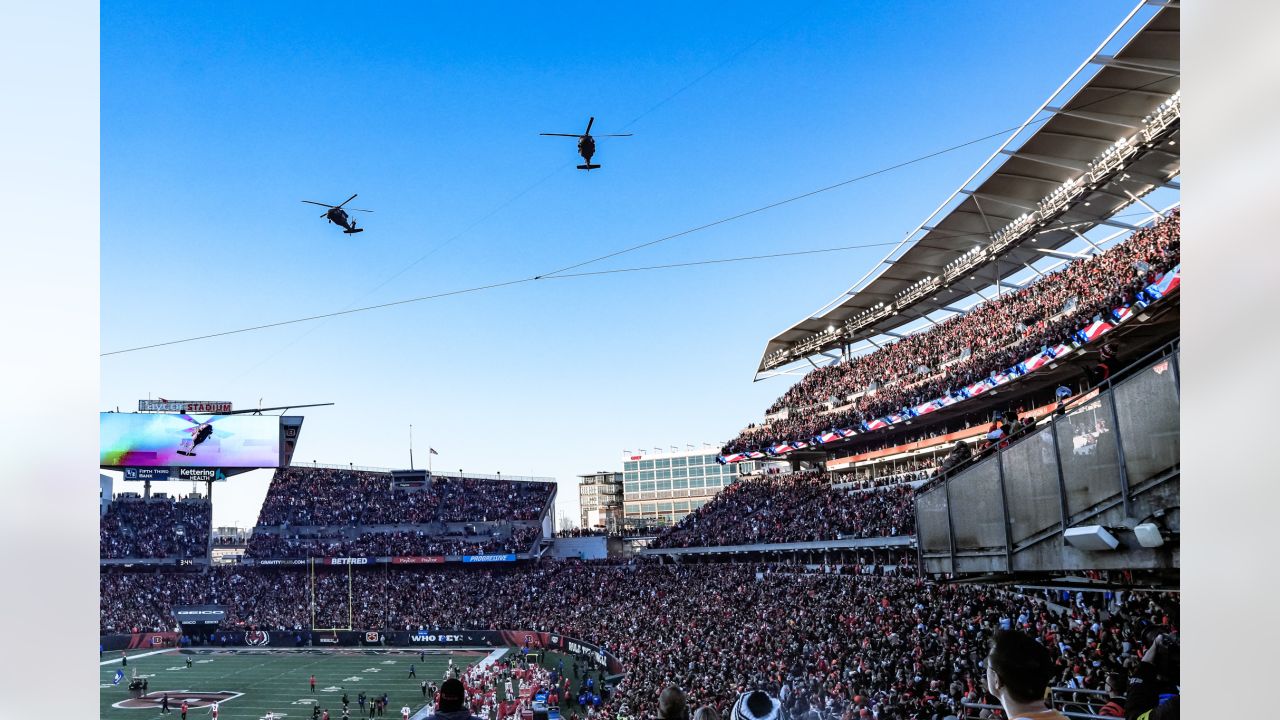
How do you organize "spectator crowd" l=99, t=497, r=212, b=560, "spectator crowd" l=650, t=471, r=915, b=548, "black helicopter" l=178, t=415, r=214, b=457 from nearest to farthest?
"spectator crowd" l=650, t=471, r=915, b=548 < "black helicopter" l=178, t=415, r=214, b=457 < "spectator crowd" l=99, t=497, r=212, b=560

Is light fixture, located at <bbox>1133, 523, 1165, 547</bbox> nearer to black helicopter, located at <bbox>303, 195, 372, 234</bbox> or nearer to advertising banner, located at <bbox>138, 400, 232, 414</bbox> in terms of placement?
black helicopter, located at <bbox>303, 195, 372, 234</bbox>

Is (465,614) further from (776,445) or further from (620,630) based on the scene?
(776,445)

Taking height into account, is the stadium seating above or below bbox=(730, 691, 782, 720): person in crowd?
below

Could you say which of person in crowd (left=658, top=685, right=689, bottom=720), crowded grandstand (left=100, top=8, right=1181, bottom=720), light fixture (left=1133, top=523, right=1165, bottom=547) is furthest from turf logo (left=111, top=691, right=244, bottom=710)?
person in crowd (left=658, top=685, right=689, bottom=720)

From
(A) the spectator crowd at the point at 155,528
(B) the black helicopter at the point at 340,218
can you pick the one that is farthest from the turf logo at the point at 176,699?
(A) the spectator crowd at the point at 155,528

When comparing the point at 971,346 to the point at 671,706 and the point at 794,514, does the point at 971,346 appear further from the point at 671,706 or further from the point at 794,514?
the point at 671,706

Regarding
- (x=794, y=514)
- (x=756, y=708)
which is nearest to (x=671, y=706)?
(x=756, y=708)
